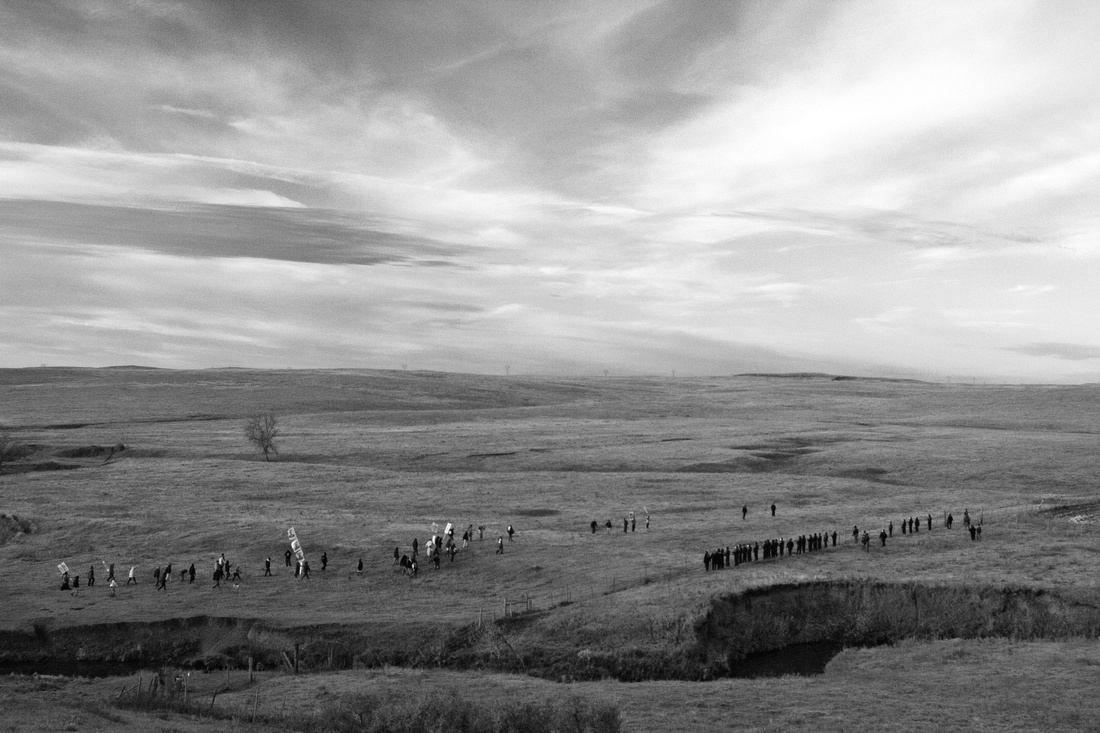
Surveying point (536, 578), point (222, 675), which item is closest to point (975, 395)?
point (536, 578)

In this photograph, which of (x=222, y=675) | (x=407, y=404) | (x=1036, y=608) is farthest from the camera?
(x=407, y=404)

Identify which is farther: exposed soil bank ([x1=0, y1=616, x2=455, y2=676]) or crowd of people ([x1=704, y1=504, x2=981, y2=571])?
crowd of people ([x1=704, y1=504, x2=981, y2=571])

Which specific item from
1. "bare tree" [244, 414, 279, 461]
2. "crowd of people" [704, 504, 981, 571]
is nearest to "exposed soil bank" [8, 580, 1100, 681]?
"crowd of people" [704, 504, 981, 571]

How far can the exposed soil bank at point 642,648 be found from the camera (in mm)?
32875

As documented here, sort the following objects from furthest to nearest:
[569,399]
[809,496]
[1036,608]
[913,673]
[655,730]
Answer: [569,399], [809,496], [1036,608], [913,673], [655,730]

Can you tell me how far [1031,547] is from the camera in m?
43.6

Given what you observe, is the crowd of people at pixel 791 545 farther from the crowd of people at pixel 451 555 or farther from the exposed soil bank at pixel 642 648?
the exposed soil bank at pixel 642 648

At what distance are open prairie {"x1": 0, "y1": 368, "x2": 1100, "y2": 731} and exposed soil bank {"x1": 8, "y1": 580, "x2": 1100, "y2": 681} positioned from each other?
0.11 m

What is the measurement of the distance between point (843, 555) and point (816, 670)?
12.0 metres

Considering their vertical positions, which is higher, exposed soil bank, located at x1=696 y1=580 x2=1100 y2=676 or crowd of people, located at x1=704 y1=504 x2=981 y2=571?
crowd of people, located at x1=704 y1=504 x2=981 y2=571

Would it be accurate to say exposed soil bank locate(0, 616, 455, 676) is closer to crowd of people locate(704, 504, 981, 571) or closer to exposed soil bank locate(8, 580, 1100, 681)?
exposed soil bank locate(8, 580, 1100, 681)

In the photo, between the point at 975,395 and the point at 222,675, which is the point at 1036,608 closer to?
the point at 222,675

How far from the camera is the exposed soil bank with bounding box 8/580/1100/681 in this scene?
32875 millimetres

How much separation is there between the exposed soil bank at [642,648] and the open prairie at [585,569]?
106 mm
